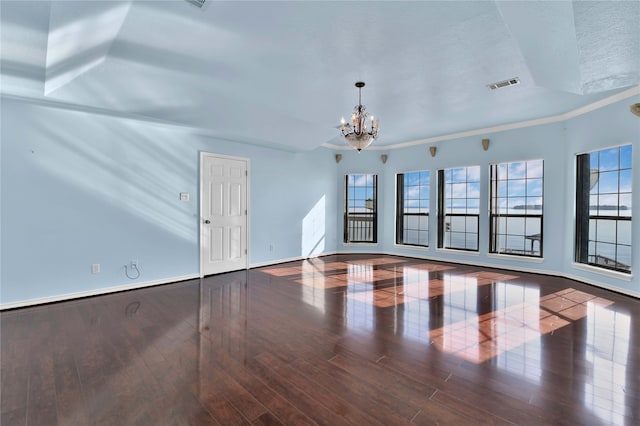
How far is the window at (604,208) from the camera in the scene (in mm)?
4379

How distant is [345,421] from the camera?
5.59ft

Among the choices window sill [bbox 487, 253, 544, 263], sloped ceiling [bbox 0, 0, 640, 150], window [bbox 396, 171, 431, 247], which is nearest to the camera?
sloped ceiling [bbox 0, 0, 640, 150]

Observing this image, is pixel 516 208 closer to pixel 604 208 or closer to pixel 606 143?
pixel 604 208

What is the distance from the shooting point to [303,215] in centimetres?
690

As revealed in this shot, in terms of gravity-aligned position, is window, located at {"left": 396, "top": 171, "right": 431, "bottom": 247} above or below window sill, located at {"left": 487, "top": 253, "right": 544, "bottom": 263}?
above

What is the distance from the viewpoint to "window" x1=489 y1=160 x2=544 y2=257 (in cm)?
575

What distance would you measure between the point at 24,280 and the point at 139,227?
138 centimetres

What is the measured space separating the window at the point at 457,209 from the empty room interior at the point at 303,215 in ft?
0.16

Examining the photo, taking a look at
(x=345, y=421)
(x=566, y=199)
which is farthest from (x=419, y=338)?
(x=566, y=199)

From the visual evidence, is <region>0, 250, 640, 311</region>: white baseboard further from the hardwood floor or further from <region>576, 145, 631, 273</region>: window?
<region>576, 145, 631, 273</region>: window

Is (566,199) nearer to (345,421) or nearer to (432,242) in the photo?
(432,242)

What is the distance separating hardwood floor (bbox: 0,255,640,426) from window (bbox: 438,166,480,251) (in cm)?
252

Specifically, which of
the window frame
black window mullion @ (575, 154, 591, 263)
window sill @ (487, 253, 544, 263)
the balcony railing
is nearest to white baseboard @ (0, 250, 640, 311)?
window sill @ (487, 253, 544, 263)

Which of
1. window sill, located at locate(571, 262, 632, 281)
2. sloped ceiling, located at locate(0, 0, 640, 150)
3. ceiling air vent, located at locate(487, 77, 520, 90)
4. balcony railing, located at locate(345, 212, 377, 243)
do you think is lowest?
window sill, located at locate(571, 262, 632, 281)
